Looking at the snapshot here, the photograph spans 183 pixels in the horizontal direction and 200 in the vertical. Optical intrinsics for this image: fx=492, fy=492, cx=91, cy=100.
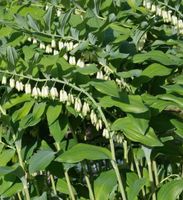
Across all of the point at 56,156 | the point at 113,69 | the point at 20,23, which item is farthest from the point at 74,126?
the point at 20,23

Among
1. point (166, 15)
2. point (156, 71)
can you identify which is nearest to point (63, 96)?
point (156, 71)

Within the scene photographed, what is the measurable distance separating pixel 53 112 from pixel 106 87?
0.28 metres

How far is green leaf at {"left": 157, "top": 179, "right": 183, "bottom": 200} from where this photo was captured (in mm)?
1856

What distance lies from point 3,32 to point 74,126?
510 mm

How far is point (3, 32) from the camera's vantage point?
6.97ft

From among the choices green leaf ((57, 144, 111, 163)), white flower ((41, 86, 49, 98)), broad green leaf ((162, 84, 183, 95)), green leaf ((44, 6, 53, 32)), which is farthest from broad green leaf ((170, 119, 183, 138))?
green leaf ((44, 6, 53, 32))

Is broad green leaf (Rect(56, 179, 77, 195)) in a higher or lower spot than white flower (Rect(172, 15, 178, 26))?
lower

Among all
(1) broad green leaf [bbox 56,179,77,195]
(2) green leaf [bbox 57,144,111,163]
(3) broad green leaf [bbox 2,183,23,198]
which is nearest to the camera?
(2) green leaf [bbox 57,144,111,163]

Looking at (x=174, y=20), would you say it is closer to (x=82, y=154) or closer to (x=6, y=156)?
(x=82, y=154)

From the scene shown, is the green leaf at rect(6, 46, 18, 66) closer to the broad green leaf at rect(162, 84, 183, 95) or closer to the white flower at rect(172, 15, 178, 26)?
the broad green leaf at rect(162, 84, 183, 95)

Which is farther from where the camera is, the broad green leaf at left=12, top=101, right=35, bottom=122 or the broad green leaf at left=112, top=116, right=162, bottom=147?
the broad green leaf at left=12, top=101, right=35, bottom=122

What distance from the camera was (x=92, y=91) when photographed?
1.85 meters

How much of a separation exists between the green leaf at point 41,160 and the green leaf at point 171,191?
0.44 m

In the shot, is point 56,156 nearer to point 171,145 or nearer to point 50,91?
point 50,91
